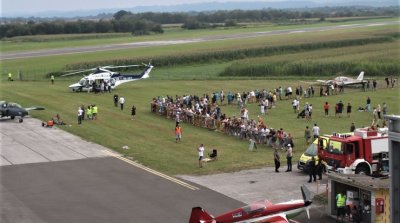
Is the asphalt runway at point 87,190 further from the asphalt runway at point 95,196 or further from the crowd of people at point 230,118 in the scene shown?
the crowd of people at point 230,118

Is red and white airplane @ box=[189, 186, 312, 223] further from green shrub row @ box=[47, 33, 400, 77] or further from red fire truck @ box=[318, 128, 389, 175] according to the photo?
green shrub row @ box=[47, 33, 400, 77]

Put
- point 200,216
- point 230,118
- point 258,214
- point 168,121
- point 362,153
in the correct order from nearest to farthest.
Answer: point 200,216, point 258,214, point 362,153, point 230,118, point 168,121

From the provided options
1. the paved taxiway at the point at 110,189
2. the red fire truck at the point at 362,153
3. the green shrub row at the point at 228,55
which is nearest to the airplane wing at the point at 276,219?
the paved taxiway at the point at 110,189

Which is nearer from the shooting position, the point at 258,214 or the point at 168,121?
the point at 258,214

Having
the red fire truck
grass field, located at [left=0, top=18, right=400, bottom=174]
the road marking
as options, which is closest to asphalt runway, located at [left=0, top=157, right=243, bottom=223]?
the road marking

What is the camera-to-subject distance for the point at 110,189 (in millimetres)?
26344

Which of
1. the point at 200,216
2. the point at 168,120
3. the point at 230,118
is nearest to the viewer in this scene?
the point at 200,216

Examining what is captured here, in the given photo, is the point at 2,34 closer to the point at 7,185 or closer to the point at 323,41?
the point at 323,41

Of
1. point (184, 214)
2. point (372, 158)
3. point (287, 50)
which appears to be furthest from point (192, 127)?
point (287, 50)

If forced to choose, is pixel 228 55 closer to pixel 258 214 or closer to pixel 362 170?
pixel 362 170

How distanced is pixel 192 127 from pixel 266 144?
759 cm

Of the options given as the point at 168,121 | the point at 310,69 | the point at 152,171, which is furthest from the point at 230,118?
the point at 310,69

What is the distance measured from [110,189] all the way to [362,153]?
10.5 m

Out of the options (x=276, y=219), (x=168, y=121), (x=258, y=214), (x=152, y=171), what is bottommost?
(x=168, y=121)
